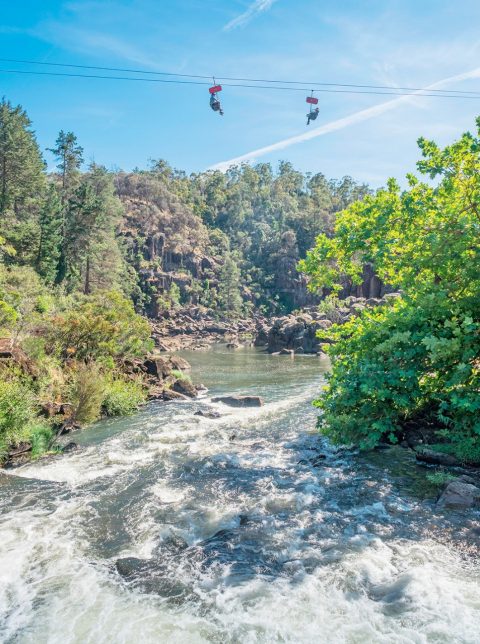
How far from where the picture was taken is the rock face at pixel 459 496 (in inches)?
294

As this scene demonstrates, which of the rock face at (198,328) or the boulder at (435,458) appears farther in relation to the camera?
the rock face at (198,328)

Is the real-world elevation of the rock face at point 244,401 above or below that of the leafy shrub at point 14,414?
below

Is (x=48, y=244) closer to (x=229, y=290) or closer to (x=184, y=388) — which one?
(x=184, y=388)

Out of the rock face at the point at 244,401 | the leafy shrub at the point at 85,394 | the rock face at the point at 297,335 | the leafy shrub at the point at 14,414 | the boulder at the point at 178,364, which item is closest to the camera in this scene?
the leafy shrub at the point at 14,414

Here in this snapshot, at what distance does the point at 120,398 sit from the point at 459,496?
12482 mm

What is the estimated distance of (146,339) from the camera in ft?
79.6

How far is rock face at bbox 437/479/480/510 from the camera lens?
294 inches

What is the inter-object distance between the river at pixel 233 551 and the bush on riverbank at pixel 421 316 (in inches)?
52.8

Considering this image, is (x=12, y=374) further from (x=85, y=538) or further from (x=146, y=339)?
(x=146, y=339)

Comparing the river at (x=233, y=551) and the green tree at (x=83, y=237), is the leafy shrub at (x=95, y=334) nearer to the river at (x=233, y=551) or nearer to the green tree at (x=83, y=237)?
the river at (x=233, y=551)

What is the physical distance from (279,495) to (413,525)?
→ 258 centimetres

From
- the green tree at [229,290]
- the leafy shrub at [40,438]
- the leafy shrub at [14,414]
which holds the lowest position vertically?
the leafy shrub at [40,438]

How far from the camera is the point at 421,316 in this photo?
9.09 meters

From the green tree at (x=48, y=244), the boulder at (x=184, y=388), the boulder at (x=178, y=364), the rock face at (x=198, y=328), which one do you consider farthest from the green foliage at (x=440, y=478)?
the rock face at (x=198, y=328)
